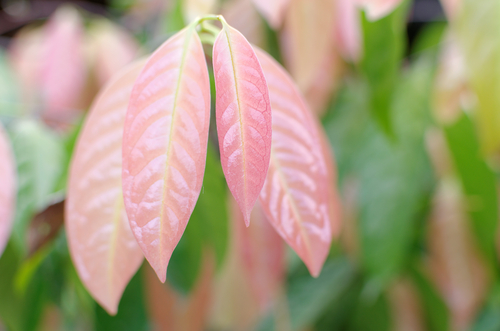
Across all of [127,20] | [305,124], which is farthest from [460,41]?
[127,20]

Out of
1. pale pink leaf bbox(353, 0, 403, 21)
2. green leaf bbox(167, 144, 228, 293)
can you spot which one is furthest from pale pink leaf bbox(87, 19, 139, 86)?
pale pink leaf bbox(353, 0, 403, 21)

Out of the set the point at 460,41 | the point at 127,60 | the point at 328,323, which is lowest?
the point at 328,323

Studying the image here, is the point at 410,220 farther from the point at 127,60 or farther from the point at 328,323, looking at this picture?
the point at 127,60

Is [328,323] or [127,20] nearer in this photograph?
[328,323]

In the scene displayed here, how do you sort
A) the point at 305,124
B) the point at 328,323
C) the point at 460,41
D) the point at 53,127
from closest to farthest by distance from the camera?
the point at 305,124 < the point at 460,41 < the point at 53,127 < the point at 328,323

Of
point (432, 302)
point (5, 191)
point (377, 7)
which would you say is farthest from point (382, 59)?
point (432, 302)

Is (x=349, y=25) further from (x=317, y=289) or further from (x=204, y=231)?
(x=317, y=289)

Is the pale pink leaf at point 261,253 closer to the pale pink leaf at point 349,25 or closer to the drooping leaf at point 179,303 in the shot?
the drooping leaf at point 179,303
